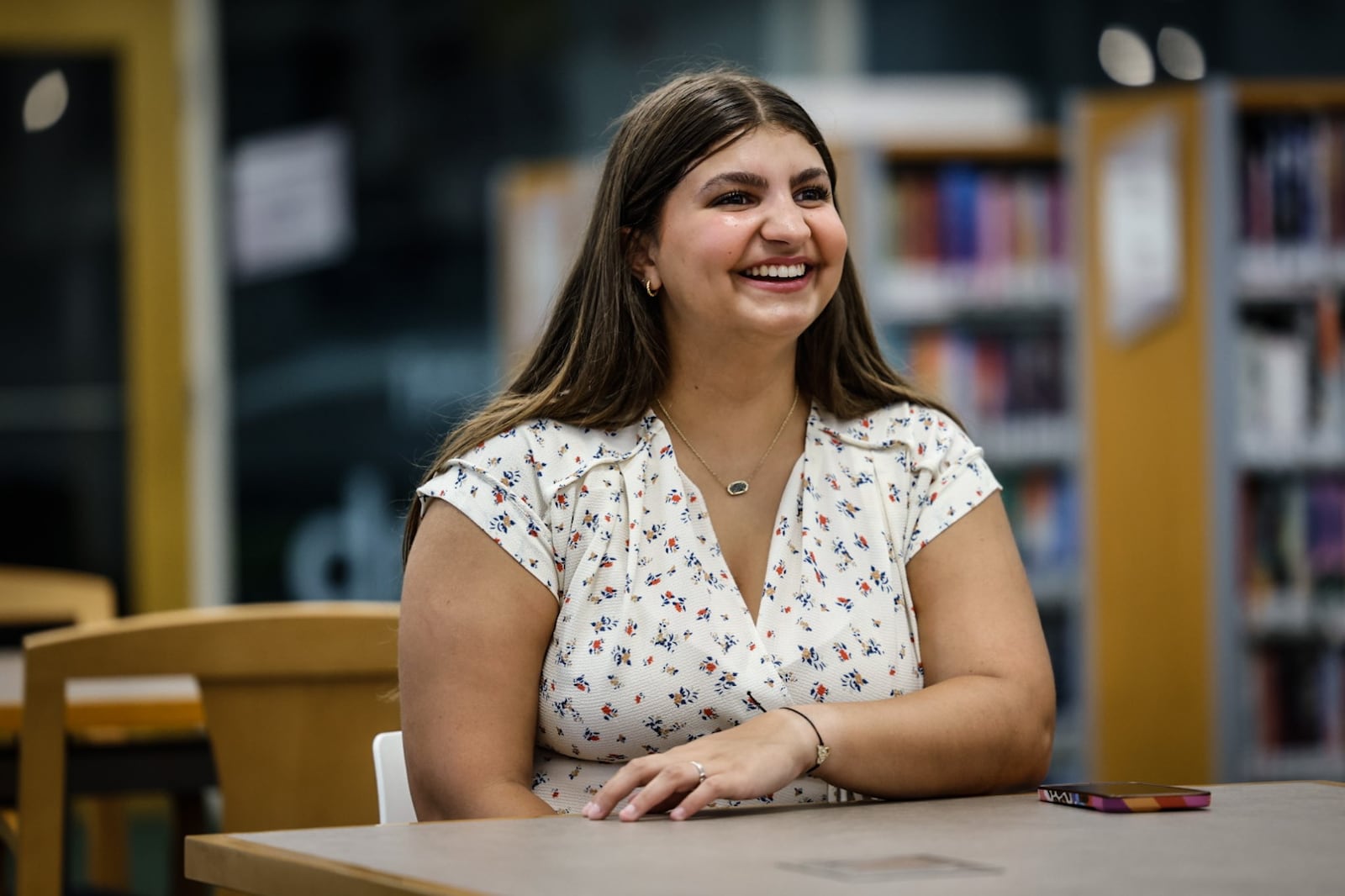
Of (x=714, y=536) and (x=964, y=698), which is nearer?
(x=964, y=698)

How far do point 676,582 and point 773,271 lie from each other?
0.35 m

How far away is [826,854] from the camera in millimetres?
1269

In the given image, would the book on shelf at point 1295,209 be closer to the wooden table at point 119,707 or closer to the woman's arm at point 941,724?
the woman's arm at point 941,724

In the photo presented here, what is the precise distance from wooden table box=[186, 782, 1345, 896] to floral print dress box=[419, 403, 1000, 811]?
28 centimetres

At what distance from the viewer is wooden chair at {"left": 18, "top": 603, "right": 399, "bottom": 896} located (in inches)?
81.2

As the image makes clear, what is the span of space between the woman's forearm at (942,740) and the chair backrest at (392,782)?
18.1 inches

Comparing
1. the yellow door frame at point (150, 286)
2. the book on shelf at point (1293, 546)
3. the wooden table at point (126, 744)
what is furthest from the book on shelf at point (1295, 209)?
the yellow door frame at point (150, 286)

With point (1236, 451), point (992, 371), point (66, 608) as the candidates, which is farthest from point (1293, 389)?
point (66, 608)

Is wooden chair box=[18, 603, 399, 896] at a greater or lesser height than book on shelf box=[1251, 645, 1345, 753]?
greater

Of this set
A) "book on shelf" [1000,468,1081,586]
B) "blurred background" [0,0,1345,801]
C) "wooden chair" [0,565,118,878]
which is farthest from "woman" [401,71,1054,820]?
"book on shelf" [1000,468,1081,586]

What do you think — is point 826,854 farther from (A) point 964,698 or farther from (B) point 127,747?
(B) point 127,747

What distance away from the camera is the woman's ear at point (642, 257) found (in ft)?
6.59

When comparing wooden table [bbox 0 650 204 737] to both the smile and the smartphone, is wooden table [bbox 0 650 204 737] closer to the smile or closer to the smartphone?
the smile

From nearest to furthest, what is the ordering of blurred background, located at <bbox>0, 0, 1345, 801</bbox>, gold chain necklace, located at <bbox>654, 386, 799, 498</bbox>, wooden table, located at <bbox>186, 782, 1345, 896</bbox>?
wooden table, located at <bbox>186, 782, 1345, 896</bbox> → gold chain necklace, located at <bbox>654, 386, 799, 498</bbox> → blurred background, located at <bbox>0, 0, 1345, 801</bbox>
